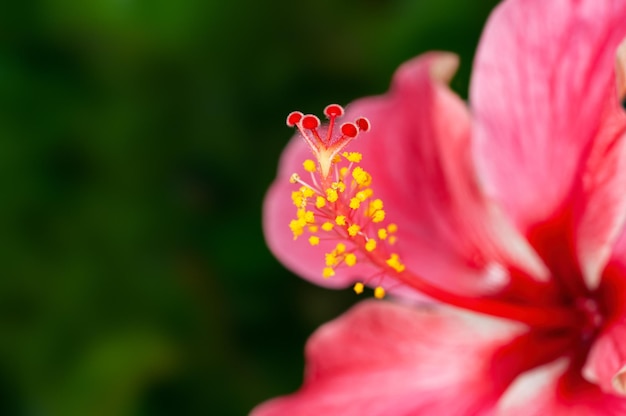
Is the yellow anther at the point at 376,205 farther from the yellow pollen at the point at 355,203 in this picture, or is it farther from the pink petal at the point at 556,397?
the pink petal at the point at 556,397

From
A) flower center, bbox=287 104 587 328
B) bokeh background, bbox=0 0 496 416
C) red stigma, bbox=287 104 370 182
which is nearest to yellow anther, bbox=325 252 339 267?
flower center, bbox=287 104 587 328

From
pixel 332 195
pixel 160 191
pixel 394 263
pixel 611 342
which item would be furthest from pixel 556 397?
pixel 160 191

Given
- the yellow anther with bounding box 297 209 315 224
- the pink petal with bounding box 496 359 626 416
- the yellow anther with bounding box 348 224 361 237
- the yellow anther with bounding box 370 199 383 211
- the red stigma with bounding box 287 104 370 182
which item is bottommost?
the pink petal with bounding box 496 359 626 416

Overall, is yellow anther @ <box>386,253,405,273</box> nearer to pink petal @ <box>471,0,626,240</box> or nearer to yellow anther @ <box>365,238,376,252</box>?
yellow anther @ <box>365,238,376,252</box>

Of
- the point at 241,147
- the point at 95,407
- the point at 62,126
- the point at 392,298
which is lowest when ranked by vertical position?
the point at 95,407

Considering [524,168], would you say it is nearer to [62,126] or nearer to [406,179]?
[406,179]

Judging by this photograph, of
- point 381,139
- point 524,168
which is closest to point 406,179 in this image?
point 381,139
